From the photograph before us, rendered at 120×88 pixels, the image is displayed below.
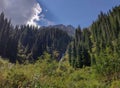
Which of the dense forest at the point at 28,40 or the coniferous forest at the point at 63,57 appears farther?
the dense forest at the point at 28,40

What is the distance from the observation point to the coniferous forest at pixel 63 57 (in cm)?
1248

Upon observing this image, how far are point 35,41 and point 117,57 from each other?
130 metres

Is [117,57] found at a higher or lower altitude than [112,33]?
lower

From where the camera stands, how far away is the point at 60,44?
166625 mm

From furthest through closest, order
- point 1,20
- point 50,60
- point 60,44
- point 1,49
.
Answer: point 60,44, point 1,20, point 1,49, point 50,60

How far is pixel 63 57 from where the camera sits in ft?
365

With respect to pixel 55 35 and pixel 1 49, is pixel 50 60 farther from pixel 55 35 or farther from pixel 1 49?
pixel 55 35

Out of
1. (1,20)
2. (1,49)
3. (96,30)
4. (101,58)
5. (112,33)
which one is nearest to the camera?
(101,58)

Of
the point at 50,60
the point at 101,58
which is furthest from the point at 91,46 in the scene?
the point at 50,60

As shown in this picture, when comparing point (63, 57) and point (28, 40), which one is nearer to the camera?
point (63, 57)

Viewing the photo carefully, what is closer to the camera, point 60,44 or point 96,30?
point 96,30

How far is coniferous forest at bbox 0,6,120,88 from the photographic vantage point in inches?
491

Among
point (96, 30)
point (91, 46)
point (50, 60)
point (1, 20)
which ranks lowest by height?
point (50, 60)

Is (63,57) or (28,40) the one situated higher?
(28,40)
